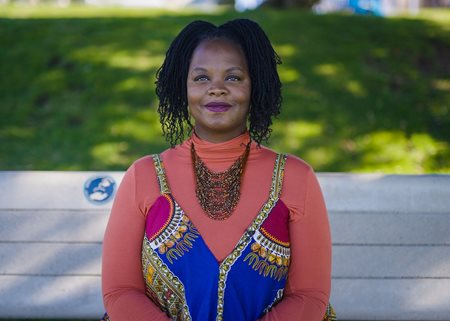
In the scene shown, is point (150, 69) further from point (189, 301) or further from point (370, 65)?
point (189, 301)

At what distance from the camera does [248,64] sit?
2.40 m

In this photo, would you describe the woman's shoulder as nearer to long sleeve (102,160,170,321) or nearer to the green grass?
long sleeve (102,160,170,321)

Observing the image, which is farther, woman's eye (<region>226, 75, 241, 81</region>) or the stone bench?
the stone bench

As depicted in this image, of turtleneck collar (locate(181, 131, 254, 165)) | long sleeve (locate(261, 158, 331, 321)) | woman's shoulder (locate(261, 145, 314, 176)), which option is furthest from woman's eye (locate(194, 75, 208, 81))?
long sleeve (locate(261, 158, 331, 321))

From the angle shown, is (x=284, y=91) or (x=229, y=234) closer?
(x=229, y=234)

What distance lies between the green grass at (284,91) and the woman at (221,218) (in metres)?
3.21

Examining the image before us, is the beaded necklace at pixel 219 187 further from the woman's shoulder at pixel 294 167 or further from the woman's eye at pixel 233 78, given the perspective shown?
the woman's eye at pixel 233 78

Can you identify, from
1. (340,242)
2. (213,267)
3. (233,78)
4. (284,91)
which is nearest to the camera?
(213,267)

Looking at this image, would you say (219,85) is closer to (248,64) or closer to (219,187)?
(248,64)

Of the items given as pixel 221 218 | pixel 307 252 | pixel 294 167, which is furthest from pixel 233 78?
pixel 307 252

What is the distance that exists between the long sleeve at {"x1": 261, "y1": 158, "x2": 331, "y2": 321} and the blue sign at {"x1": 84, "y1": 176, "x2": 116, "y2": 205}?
1096 millimetres

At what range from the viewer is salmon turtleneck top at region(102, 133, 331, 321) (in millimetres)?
2309

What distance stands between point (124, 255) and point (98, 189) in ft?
2.92

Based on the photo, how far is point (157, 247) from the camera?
7.60 ft
